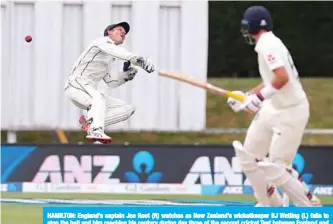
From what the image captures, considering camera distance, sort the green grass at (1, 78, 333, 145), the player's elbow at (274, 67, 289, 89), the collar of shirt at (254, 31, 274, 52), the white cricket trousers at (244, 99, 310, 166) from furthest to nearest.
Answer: the green grass at (1, 78, 333, 145) < the white cricket trousers at (244, 99, 310, 166) < the collar of shirt at (254, 31, 274, 52) < the player's elbow at (274, 67, 289, 89)

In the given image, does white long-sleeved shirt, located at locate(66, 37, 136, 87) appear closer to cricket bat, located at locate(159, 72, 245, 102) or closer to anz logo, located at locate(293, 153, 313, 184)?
cricket bat, located at locate(159, 72, 245, 102)

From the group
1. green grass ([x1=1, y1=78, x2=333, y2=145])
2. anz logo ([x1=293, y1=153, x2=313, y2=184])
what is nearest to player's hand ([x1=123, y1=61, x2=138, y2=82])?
anz logo ([x1=293, y1=153, x2=313, y2=184])

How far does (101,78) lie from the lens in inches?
290

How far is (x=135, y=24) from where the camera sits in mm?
13070

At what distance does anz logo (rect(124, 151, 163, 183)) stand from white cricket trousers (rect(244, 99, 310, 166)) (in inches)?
148

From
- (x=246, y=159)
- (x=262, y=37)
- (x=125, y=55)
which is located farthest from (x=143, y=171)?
(x=125, y=55)

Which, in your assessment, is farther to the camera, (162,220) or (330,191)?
(330,191)

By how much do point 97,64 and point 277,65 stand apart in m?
1.33

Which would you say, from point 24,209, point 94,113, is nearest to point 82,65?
point 94,113

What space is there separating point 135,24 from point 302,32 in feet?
15.5

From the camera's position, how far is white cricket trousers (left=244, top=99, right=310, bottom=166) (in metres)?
8.15

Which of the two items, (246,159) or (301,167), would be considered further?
(301,167)

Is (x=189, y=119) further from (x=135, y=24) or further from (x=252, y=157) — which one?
(x=252, y=157)

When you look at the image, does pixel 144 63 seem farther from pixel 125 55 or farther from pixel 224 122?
pixel 224 122
